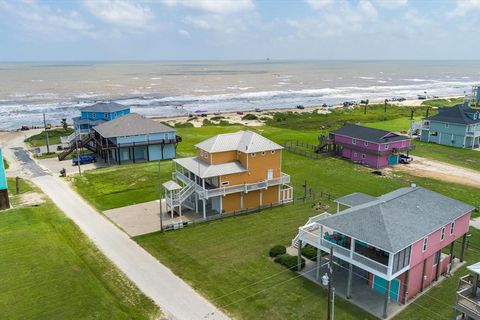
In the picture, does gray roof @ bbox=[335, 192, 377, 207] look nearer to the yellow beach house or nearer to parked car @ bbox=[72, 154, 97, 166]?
the yellow beach house

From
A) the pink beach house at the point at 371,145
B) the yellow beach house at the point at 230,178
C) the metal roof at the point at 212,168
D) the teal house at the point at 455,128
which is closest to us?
the metal roof at the point at 212,168

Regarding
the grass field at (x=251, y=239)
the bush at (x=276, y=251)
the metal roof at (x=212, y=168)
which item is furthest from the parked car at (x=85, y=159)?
the bush at (x=276, y=251)

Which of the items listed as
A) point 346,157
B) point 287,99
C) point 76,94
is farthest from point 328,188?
point 76,94

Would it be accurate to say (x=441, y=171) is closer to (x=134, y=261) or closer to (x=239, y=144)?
(x=239, y=144)

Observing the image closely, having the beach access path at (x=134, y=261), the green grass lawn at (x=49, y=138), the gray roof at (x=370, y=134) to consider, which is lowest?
the beach access path at (x=134, y=261)

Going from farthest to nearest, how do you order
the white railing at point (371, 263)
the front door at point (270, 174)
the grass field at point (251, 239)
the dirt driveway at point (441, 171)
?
the dirt driveway at point (441, 171)
the front door at point (270, 174)
the grass field at point (251, 239)
the white railing at point (371, 263)

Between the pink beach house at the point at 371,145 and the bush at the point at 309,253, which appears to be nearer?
the bush at the point at 309,253

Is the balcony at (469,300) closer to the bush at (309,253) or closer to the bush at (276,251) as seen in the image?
the bush at (309,253)
